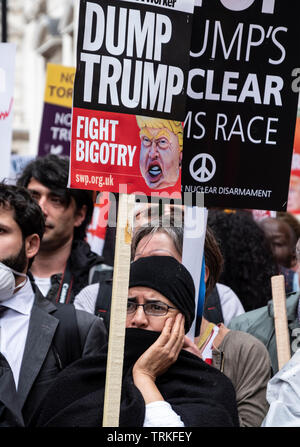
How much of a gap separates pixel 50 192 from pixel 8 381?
6.72 feet

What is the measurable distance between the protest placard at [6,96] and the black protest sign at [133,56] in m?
1.21

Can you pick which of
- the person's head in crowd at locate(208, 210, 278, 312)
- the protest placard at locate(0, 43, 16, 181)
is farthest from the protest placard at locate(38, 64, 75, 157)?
the protest placard at locate(0, 43, 16, 181)

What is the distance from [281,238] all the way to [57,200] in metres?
1.69

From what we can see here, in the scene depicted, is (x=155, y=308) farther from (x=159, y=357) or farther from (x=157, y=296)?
(x=159, y=357)

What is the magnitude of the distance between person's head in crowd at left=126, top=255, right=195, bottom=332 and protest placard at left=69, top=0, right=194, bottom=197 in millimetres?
314

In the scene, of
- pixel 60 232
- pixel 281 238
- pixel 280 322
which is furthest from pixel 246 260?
pixel 280 322

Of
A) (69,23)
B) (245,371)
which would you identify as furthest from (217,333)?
A: (69,23)

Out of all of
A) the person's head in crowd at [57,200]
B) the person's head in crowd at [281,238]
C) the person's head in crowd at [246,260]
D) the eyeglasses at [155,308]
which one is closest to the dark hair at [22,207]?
the eyeglasses at [155,308]

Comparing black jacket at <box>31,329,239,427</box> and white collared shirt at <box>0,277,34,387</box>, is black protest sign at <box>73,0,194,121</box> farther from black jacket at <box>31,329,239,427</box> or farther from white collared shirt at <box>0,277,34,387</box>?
white collared shirt at <box>0,277,34,387</box>

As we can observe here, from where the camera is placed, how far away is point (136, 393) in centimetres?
289

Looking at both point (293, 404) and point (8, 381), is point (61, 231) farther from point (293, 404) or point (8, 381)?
point (293, 404)

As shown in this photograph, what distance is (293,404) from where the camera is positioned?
2732 mm

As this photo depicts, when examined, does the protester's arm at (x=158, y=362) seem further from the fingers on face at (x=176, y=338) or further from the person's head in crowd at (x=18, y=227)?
the person's head in crowd at (x=18, y=227)
